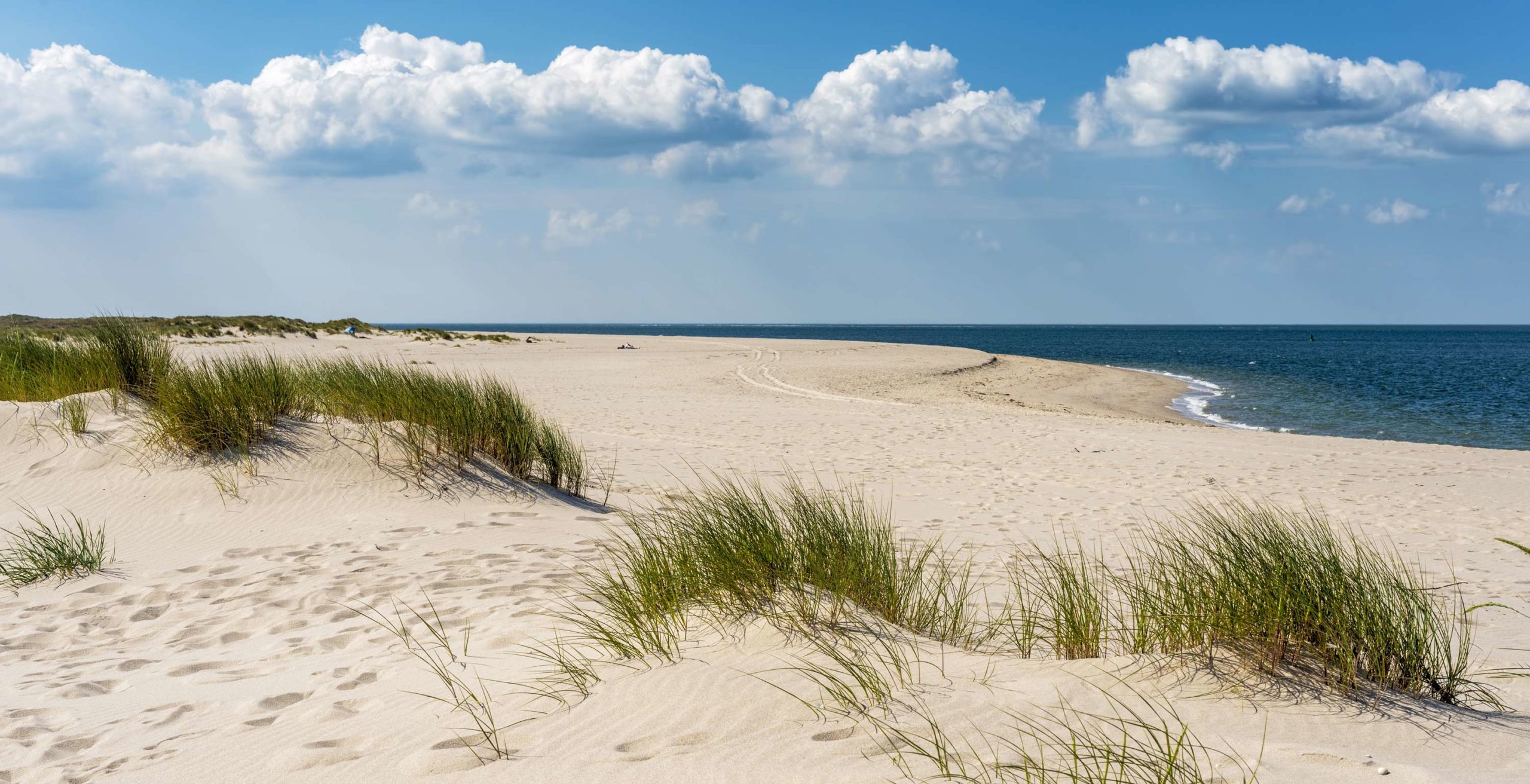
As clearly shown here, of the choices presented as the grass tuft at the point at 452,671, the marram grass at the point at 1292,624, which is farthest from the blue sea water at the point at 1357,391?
the grass tuft at the point at 452,671

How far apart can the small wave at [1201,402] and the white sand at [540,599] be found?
737cm

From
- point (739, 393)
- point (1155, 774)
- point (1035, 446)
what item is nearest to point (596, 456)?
point (1035, 446)

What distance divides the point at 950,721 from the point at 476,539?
4.46 m

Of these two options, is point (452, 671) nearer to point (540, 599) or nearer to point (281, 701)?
point (281, 701)

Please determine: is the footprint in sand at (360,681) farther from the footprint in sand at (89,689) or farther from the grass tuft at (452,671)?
the footprint in sand at (89,689)

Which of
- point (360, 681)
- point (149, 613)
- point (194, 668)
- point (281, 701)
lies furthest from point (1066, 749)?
point (149, 613)

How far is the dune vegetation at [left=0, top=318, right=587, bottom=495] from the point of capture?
780cm

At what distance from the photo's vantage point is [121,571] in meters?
5.75

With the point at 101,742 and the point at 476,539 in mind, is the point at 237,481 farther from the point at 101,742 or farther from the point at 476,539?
the point at 101,742

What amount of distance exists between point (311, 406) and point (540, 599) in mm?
5010

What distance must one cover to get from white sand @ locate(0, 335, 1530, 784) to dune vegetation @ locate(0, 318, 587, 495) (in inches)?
13.7

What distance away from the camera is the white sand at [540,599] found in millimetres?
2900

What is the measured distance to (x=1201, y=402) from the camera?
28.5 m

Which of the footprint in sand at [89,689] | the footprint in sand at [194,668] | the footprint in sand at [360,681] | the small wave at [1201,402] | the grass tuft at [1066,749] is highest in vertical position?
the grass tuft at [1066,749]
